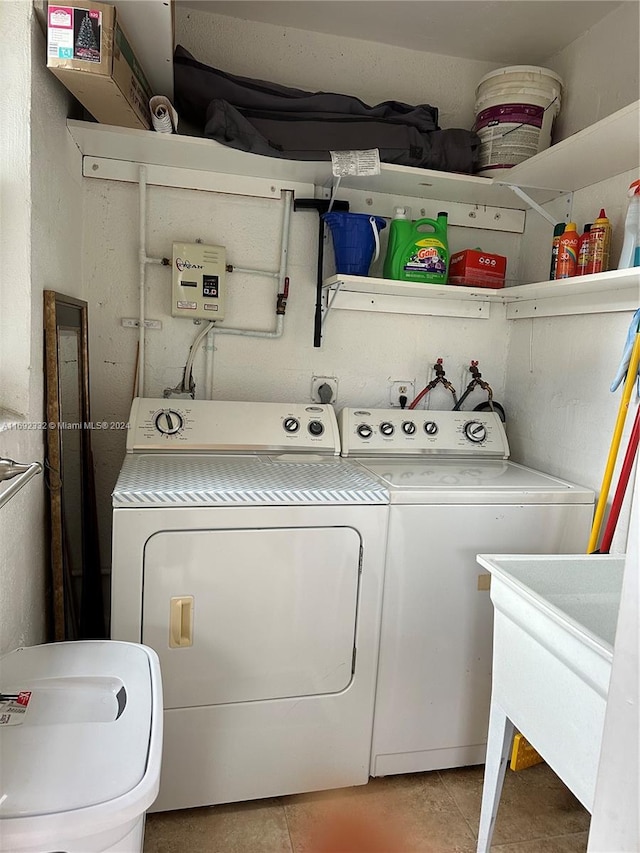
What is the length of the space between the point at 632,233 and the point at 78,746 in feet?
6.29

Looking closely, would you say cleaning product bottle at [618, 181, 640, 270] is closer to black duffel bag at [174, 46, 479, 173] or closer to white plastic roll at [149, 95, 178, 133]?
black duffel bag at [174, 46, 479, 173]

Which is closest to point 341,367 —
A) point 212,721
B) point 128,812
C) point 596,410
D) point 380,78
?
point 596,410

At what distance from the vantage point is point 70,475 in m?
1.96

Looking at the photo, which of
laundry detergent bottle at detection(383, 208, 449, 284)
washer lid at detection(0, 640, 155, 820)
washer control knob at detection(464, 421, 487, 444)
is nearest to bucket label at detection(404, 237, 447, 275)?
laundry detergent bottle at detection(383, 208, 449, 284)

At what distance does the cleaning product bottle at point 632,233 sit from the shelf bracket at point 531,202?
47 centimetres

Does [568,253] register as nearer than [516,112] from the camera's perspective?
Yes

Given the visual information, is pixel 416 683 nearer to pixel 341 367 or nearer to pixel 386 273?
pixel 341 367

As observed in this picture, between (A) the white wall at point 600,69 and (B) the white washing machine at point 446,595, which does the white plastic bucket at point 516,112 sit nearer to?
(A) the white wall at point 600,69

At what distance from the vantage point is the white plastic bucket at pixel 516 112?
82.8 inches

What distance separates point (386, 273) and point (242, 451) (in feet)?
2.88

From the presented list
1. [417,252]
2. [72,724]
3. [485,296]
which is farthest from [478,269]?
[72,724]

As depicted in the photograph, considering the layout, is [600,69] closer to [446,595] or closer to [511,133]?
[511,133]

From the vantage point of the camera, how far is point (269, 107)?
6.50ft

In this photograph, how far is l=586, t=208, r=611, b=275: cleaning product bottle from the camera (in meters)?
1.87
